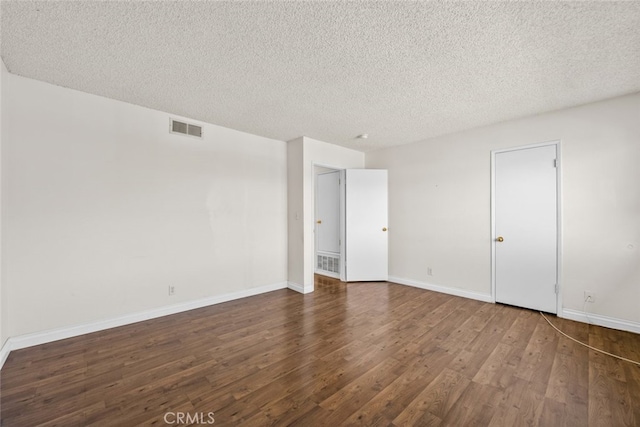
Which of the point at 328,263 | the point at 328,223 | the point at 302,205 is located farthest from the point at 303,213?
the point at 328,263

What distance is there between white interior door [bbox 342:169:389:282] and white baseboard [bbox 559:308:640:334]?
2.57m

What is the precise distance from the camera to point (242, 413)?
65.7 inches

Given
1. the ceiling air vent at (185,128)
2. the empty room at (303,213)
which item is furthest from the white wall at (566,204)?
the ceiling air vent at (185,128)

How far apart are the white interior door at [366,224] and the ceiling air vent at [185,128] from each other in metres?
2.64

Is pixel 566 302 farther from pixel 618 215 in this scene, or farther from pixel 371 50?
pixel 371 50

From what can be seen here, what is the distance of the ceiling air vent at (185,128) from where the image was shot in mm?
3365

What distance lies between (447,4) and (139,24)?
6.73ft

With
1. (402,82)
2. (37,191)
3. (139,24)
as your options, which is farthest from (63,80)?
(402,82)

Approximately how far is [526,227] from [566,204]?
49cm

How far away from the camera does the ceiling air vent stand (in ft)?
11.0

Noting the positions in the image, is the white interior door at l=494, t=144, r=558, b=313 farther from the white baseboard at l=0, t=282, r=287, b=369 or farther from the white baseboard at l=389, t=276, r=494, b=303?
the white baseboard at l=0, t=282, r=287, b=369

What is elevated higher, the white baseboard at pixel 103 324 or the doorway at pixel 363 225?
the doorway at pixel 363 225

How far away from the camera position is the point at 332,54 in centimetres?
211

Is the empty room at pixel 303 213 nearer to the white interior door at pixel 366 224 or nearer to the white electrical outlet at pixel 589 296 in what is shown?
the white electrical outlet at pixel 589 296
